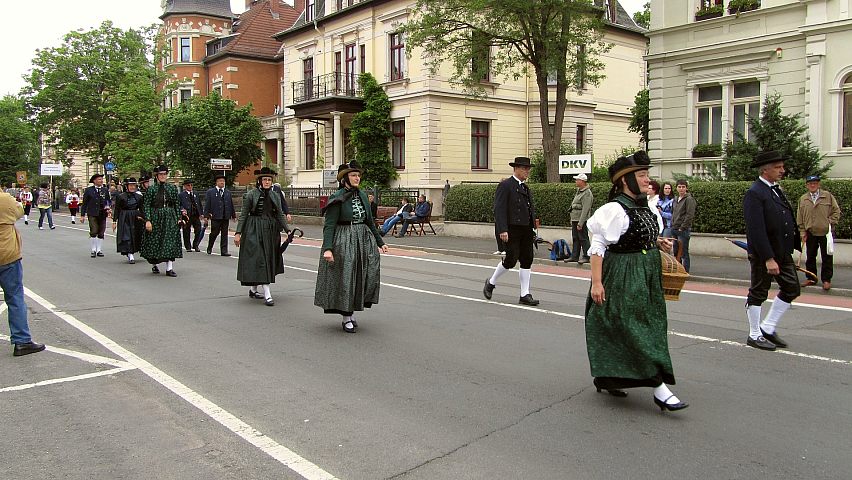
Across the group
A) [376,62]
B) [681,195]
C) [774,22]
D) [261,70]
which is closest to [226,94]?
[261,70]

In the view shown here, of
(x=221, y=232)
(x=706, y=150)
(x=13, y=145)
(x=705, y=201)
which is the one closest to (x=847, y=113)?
(x=706, y=150)

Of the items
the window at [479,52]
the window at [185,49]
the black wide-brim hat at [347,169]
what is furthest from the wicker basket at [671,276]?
the window at [185,49]

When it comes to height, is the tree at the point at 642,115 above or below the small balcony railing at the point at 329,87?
below

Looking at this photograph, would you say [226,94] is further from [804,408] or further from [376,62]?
[804,408]

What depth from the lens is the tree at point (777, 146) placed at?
58.5 ft

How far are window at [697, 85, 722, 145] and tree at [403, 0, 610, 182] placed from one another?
3791mm

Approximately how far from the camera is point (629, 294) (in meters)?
5.19

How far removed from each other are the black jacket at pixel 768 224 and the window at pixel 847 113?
46.3 ft

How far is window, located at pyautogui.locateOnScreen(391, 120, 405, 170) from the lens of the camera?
34.6m

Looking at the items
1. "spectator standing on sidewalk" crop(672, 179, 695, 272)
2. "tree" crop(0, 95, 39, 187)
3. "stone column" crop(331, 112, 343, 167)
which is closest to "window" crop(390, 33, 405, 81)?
"stone column" crop(331, 112, 343, 167)

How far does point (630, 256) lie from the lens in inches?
207

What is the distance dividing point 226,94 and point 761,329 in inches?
1857

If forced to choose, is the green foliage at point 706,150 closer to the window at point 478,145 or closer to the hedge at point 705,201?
the hedge at point 705,201

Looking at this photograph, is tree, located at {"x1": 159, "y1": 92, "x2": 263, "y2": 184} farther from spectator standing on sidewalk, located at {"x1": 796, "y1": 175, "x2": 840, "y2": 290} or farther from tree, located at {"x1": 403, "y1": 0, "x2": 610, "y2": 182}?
spectator standing on sidewalk, located at {"x1": 796, "y1": 175, "x2": 840, "y2": 290}
